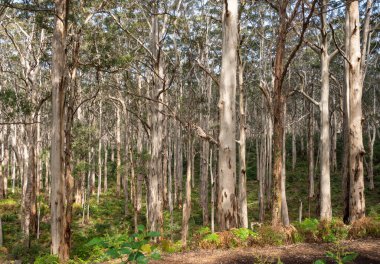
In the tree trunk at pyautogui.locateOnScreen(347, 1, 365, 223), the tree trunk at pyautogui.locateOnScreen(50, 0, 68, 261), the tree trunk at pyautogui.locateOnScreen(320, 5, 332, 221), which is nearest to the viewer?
the tree trunk at pyautogui.locateOnScreen(347, 1, 365, 223)

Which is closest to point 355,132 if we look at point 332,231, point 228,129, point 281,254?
point 332,231

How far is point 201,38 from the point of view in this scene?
1791 cm

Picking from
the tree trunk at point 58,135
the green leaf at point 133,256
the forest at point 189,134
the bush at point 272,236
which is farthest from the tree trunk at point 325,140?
the green leaf at point 133,256

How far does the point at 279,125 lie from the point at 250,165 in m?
27.6

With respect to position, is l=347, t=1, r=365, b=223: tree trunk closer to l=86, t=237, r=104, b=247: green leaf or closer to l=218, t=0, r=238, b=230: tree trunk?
l=218, t=0, r=238, b=230: tree trunk

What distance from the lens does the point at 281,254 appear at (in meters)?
4.99

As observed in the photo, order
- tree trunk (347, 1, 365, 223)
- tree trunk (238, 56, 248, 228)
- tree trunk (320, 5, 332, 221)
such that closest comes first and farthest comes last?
tree trunk (347, 1, 365, 223) < tree trunk (320, 5, 332, 221) < tree trunk (238, 56, 248, 228)

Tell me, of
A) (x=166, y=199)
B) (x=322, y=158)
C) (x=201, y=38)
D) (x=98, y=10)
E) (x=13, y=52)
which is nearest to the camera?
(x=322, y=158)

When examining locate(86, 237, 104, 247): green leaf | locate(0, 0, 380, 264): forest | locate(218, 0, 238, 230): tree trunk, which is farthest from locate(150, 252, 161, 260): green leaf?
locate(218, 0, 238, 230): tree trunk

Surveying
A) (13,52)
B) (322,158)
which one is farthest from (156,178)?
(13,52)

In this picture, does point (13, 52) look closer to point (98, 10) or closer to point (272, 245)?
point (98, 10)

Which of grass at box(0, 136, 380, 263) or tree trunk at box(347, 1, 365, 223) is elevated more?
tree trunk at box(347, 1, 365, 223)

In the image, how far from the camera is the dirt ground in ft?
15.4

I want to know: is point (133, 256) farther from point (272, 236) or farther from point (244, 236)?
point (272, 236)
